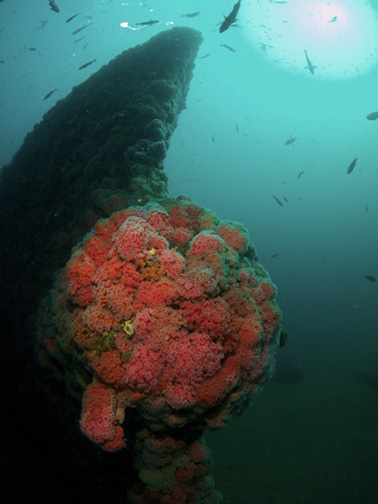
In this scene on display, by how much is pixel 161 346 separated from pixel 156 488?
5.44 feet

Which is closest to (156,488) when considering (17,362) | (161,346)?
(161,346)

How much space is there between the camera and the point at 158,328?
224 cm

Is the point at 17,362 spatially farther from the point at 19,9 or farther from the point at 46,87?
the point at 46,87

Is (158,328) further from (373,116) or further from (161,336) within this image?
(373,116)

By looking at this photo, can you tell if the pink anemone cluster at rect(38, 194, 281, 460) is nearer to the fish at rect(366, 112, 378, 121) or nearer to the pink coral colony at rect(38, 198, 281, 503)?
the pink coral colony at rect(38, 198, 281, 503)

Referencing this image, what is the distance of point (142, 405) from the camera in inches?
87.7

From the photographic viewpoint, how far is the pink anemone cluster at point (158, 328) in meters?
2.18

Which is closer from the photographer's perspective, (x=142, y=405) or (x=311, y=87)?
(x=142, y=405)

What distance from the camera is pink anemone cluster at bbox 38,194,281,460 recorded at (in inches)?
85.7

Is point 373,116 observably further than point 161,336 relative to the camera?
Yes

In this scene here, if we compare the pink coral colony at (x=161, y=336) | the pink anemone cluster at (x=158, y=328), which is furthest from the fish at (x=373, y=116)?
the pink anemone cluster at (x=158, y=328)

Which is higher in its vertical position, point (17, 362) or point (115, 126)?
point (115, 126)

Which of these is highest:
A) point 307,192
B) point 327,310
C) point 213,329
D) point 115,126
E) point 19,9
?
point 19,9

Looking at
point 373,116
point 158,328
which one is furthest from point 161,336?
point 373,116
